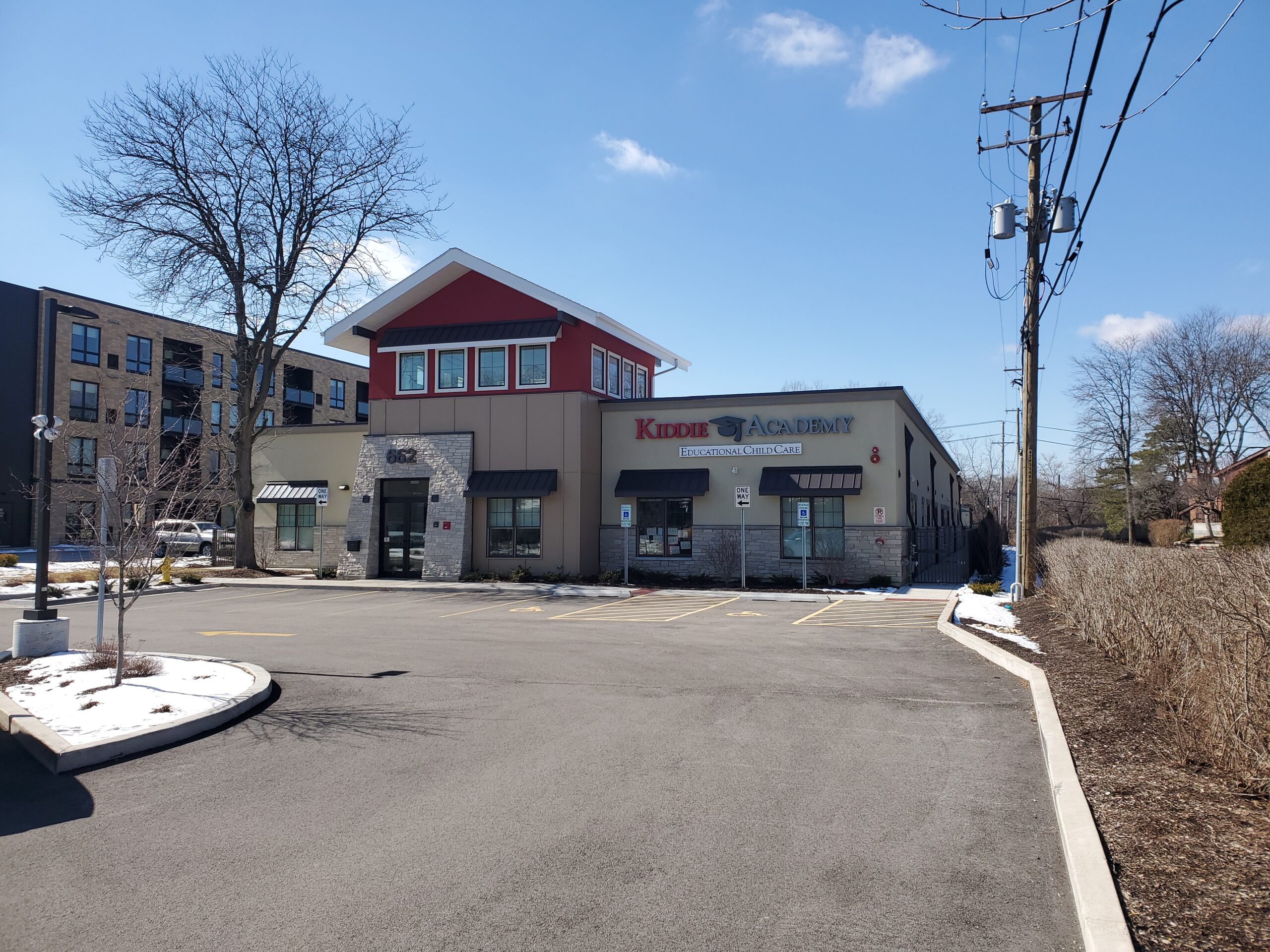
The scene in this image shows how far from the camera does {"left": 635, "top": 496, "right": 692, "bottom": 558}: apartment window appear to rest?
2689 cm

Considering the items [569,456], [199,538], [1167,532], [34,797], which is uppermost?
[569,456]

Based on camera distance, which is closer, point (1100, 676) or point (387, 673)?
point (1100, 676)

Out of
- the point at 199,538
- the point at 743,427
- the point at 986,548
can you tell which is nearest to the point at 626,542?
the point at 743,427

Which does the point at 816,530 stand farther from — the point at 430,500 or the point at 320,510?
the point at 320,510

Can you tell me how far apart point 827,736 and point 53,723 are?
706cm

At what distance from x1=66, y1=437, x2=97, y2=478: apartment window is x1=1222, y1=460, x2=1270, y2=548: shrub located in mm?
49399

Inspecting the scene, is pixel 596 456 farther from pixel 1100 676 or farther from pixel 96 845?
pixel 96 845

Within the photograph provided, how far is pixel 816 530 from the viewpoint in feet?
84.0

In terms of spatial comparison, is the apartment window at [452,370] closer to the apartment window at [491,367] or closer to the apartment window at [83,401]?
the apartment window at [491,367]

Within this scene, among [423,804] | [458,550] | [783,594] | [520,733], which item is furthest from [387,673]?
[458,550]

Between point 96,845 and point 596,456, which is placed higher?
point 596,456

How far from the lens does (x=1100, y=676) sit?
980 centimetres

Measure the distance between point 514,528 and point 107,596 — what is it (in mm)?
11459

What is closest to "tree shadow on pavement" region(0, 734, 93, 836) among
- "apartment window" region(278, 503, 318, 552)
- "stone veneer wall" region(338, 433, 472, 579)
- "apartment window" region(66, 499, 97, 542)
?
"apartment window" region(66, 499, 97, 542)
